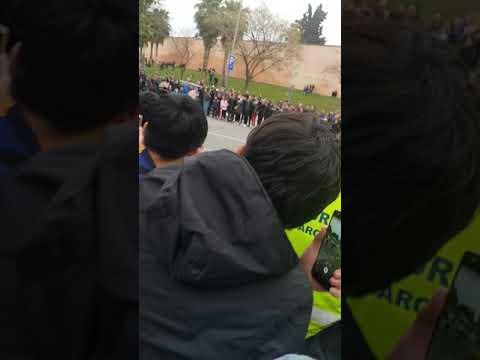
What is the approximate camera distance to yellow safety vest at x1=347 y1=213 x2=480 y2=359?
162 cm

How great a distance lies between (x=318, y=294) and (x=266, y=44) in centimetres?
80

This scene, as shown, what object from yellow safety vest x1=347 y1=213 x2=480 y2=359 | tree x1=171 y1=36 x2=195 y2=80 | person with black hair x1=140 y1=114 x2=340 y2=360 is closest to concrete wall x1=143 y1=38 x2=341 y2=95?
tree x1=171 y1=36 x2=195 y2=80

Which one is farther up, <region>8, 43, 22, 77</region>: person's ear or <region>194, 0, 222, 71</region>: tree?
<region>194, 0, 222, 71</region>: tree

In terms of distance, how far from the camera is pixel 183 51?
126 cm

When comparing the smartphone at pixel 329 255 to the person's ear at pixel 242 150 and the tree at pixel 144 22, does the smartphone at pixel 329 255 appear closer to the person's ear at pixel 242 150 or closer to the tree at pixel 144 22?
the person's ear at pixel 242 150

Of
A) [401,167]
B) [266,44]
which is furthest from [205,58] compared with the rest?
[401,167]

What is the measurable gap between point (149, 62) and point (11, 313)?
2.62ft

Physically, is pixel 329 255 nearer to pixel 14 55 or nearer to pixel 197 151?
pixel 197 151

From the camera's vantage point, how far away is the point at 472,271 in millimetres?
1605

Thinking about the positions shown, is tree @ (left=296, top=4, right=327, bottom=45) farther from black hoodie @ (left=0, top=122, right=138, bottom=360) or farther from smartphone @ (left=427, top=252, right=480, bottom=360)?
smartphone @ (left=427, top=252, right=480, bottom=360)

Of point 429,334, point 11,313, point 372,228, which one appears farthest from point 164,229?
point 429,334

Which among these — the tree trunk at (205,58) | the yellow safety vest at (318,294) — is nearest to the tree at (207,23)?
the tree trunk at (205,58)

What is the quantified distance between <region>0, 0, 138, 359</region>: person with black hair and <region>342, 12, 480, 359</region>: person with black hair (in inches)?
29.8

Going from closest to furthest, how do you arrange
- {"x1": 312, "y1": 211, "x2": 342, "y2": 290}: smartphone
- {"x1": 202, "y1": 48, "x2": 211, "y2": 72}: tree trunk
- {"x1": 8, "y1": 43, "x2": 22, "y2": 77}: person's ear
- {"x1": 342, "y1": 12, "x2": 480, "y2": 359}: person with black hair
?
1. {"x1": 8, "y1": 43, "x2": 22, "y2": 77}: person's ear
2. {"x1": 202, "y1": 48, "x2": 211, "y2": 72}: tree trunk
3. {"x1": 312, "y1": 211, "x2": 342, "y2": 290}: smartphone
4. {"x1": 342, "y1": 12, "x2": 480, "y2": 359}: person with black hair
